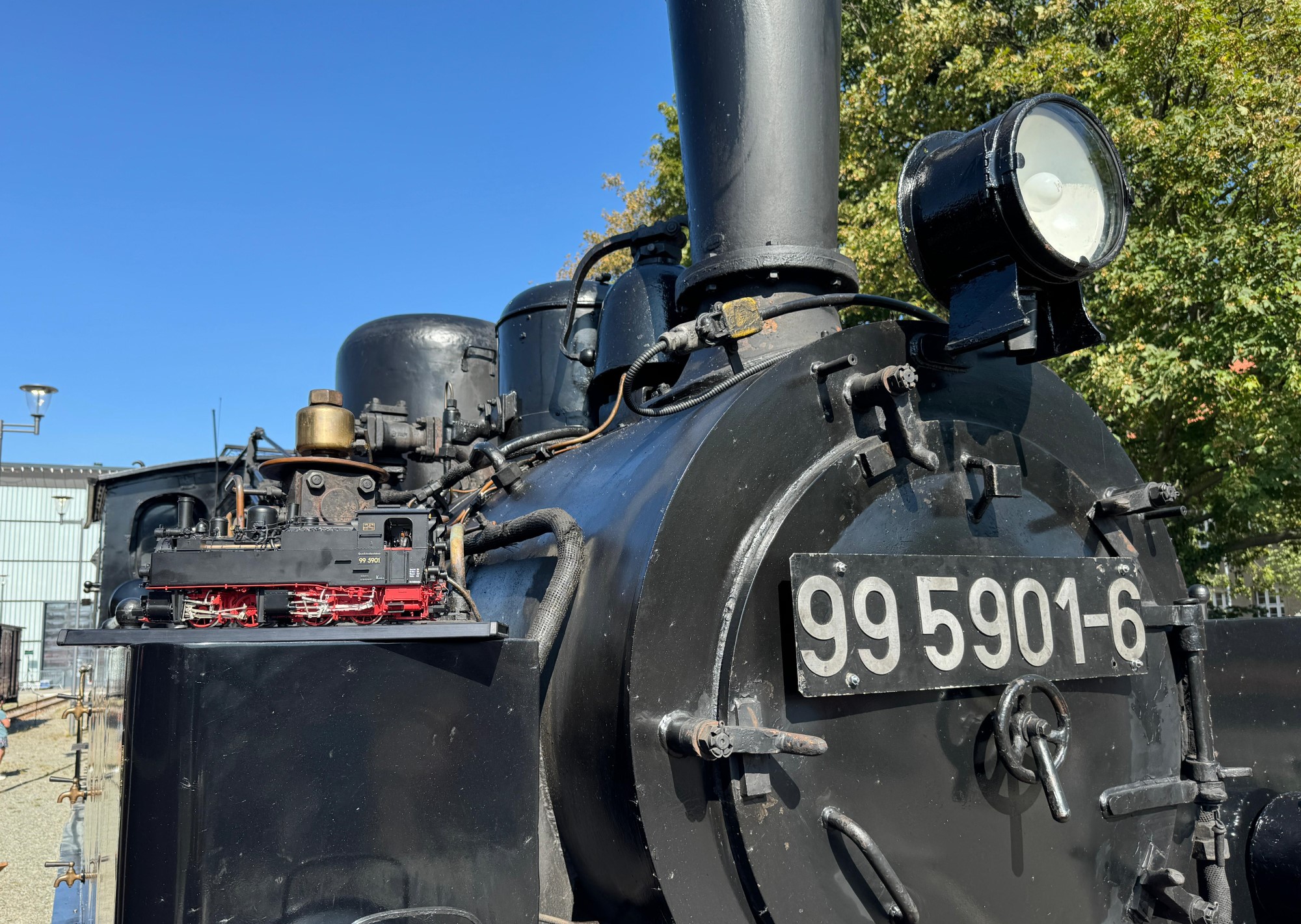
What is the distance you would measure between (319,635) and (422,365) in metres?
3.18

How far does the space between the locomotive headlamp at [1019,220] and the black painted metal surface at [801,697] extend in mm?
149

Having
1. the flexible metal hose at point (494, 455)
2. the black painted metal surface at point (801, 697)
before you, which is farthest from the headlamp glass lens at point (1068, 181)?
the flexible metal hose at point (494, 455)

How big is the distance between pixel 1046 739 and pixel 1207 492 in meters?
8.04

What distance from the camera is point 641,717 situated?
1486 mm

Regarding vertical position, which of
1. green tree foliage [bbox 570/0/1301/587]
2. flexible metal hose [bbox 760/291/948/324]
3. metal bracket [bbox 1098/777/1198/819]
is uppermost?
green tree foliage [bbox 570/0/1301/587]

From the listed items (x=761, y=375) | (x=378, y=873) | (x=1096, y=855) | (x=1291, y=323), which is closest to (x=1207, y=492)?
(x=1291, y=323)

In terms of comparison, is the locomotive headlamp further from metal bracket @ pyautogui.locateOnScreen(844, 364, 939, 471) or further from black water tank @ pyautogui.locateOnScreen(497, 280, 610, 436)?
black water tank @ pyautogui.locateOnScreen(497, 280, 610, 436)

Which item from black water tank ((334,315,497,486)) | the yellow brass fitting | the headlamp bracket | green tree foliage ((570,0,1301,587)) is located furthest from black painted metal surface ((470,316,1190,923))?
green tree foliage ((570,0,1301,587))

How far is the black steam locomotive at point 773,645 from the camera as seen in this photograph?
1.33 meters

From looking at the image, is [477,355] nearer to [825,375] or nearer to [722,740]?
[825,375]

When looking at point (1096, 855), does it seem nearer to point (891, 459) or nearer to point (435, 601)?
point (891, 459)

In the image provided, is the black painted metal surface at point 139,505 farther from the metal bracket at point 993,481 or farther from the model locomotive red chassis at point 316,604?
the metal bracket at point 993,481

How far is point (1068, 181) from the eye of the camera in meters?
1.85

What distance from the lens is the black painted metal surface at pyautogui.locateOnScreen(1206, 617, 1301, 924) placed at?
229cm
